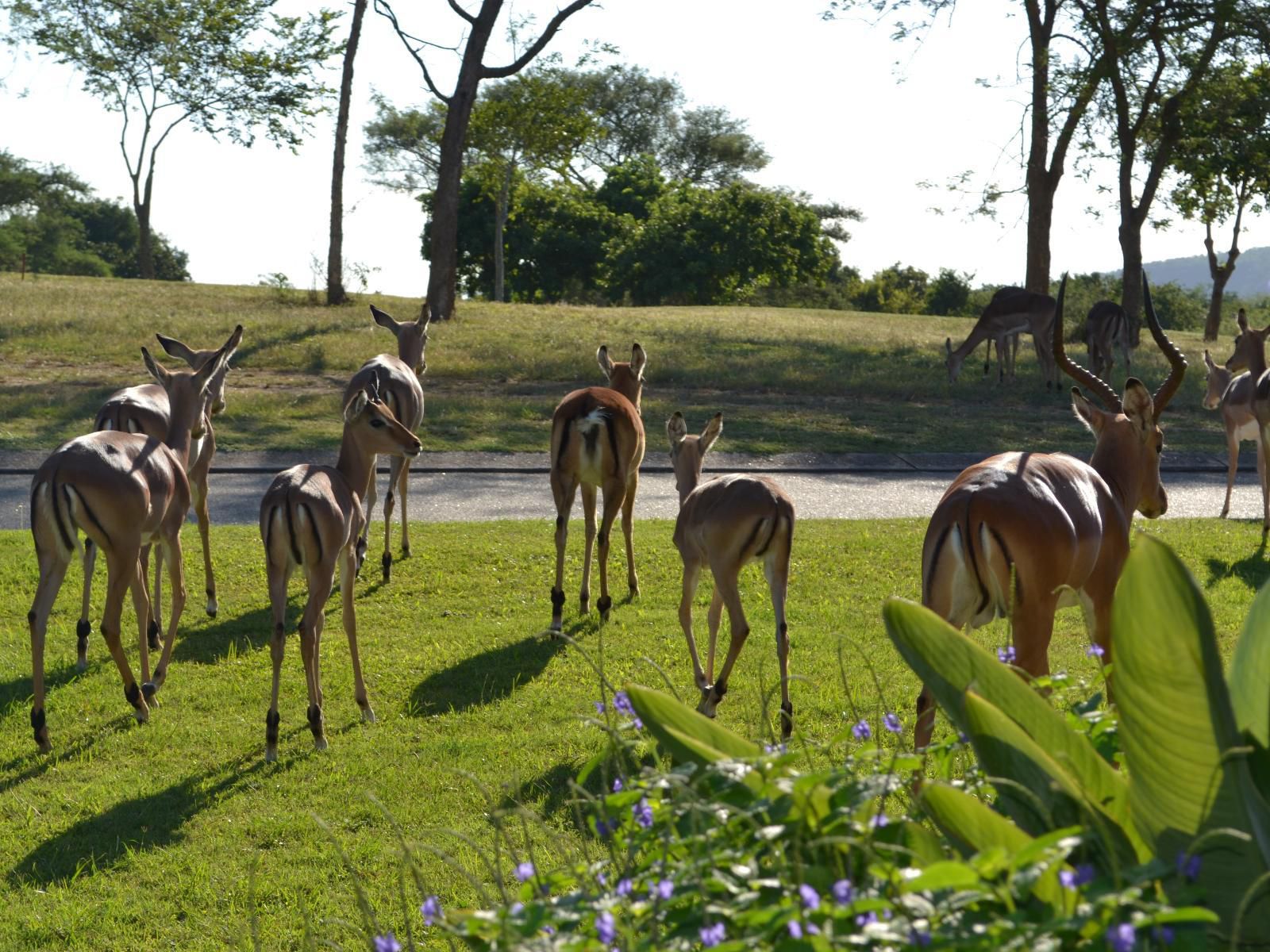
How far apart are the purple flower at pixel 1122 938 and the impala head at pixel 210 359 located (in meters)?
7.13

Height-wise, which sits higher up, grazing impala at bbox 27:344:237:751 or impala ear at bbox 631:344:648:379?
impala ear at bbox 631:344:648:379

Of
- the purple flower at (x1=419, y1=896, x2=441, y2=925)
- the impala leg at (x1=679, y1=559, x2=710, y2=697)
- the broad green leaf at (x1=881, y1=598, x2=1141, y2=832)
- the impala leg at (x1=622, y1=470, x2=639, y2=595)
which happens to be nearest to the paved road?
the impala leg at (x1=622, y1=470, x2=639, y2=595)

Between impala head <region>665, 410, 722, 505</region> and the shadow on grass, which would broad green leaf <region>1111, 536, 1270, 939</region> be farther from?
impala head <region>665, 410, 722, 505</region>

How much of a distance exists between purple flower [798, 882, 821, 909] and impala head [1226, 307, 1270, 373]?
13.3 metres

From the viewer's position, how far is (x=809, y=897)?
1746 mm

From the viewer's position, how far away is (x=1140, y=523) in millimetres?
12172

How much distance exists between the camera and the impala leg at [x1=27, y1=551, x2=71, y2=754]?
6.18 meters

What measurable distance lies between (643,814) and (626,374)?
25.8 ft

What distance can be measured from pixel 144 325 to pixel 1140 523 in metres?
17.2

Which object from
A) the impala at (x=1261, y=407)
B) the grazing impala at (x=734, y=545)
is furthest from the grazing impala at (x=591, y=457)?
the impala at (x=1261, y=407)

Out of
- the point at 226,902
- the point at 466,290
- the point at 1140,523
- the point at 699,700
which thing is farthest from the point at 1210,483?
the point at 466,290

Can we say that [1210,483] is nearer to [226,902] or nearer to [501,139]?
[226,902]

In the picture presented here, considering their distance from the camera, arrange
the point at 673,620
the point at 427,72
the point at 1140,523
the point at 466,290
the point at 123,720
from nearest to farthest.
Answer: the point at 123,720 → the point at 673,620 → the point at 1140,523 → the point at 427,72 → the point at 466,290

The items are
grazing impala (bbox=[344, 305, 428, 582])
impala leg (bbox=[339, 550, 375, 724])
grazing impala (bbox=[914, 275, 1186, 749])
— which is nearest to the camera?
grazing impala (bbox=[914, 275, 1186, 749])
